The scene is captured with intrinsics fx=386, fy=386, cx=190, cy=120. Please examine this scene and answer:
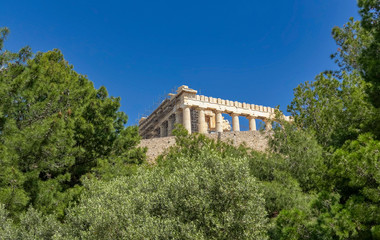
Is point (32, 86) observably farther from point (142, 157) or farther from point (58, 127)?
point (142, 157)

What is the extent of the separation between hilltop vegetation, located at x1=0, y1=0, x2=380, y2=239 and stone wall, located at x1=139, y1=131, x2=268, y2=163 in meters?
5.22

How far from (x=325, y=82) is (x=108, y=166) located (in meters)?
8.86

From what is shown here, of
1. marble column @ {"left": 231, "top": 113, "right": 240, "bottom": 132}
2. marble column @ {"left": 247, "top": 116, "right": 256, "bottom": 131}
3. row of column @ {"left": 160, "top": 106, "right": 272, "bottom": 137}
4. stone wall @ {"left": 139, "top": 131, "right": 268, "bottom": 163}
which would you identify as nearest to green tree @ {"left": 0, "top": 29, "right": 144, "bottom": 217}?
stone wall @ {"left": 139, "top": 131, "right": 268, "bottom": 163}

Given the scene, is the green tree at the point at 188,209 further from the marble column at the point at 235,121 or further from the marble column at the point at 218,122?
the marble column at the point at 235,121

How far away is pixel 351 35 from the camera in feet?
50.9

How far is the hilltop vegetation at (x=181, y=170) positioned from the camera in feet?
21.7

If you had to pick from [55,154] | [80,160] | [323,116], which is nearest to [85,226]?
[55,154]

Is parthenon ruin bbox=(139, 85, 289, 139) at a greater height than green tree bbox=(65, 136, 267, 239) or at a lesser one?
greater

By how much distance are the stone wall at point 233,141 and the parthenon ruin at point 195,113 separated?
660 centimetres

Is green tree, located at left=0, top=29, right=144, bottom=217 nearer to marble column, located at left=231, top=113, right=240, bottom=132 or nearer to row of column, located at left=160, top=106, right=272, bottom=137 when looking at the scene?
row of column, located at left=160, top=106, right=272, bottom=137

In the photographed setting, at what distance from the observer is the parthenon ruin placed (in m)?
29.1

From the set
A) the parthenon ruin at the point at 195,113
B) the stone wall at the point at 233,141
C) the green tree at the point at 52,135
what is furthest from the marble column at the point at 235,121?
the green tree at the point at 52,135

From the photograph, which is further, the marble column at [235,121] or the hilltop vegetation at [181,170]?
the marble column at [235,121]

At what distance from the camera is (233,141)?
68.2ft
